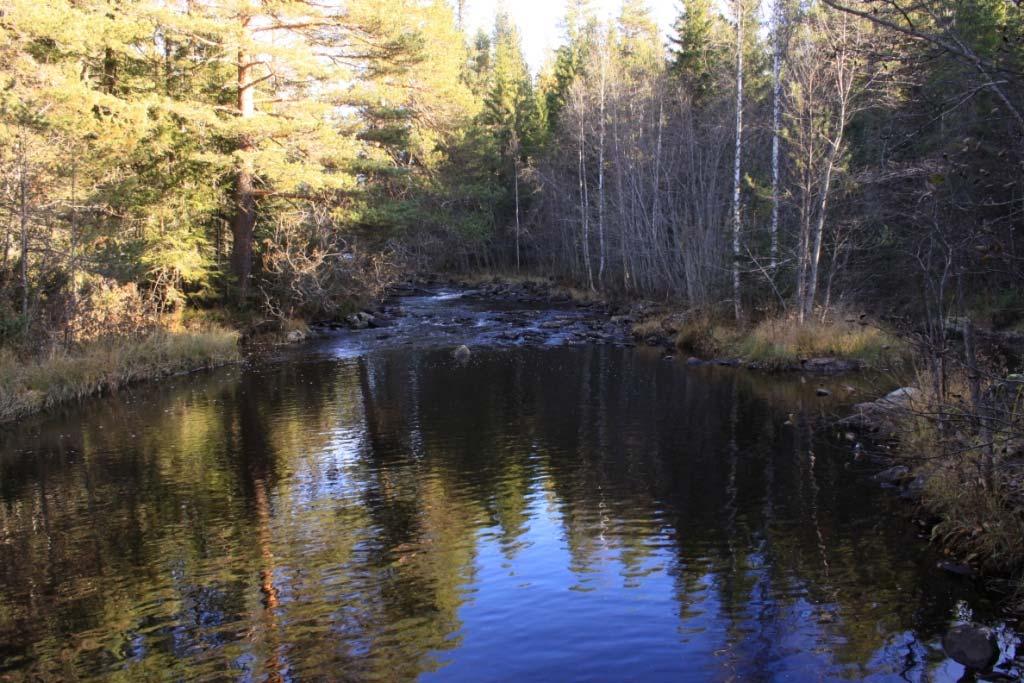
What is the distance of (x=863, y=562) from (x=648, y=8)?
→ 59.5 m

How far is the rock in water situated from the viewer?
5.95 m

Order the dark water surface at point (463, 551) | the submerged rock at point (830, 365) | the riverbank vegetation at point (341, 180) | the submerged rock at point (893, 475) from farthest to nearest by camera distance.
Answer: the submerged rock at point (830, 365)
the riverbank vegetation at point (341, 180)
the submerged rock at point (893, 475)
the dark water surface at point (463, 551)

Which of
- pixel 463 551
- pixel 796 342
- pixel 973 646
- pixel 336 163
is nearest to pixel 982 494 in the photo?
pixel 973 646

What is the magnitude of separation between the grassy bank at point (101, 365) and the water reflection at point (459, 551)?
97 cm

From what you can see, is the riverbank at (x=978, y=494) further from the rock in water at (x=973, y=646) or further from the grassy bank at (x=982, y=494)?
the rock in water at (x=973, y=646)

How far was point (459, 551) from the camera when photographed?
8.55 metres

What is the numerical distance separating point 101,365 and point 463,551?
41.9 ft

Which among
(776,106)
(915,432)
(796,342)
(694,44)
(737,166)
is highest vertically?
(694,44)

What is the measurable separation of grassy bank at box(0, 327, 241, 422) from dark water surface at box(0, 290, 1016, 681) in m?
0.85

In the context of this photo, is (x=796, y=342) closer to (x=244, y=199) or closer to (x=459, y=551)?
(x=459, y=551)

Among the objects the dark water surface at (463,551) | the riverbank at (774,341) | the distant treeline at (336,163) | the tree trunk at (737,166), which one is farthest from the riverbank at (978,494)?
the tree trunk at (737,166)

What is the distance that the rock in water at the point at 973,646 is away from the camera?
19.5ft

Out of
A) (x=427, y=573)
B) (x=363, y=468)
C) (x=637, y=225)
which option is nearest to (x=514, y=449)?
(x=363, y=468)

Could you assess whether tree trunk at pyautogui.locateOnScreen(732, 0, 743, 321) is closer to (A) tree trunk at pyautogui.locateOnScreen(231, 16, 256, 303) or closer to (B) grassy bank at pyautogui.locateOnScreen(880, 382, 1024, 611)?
(B) grassy bank at pyautogui.locateOnScreen(880, 382, 1024, 611)
